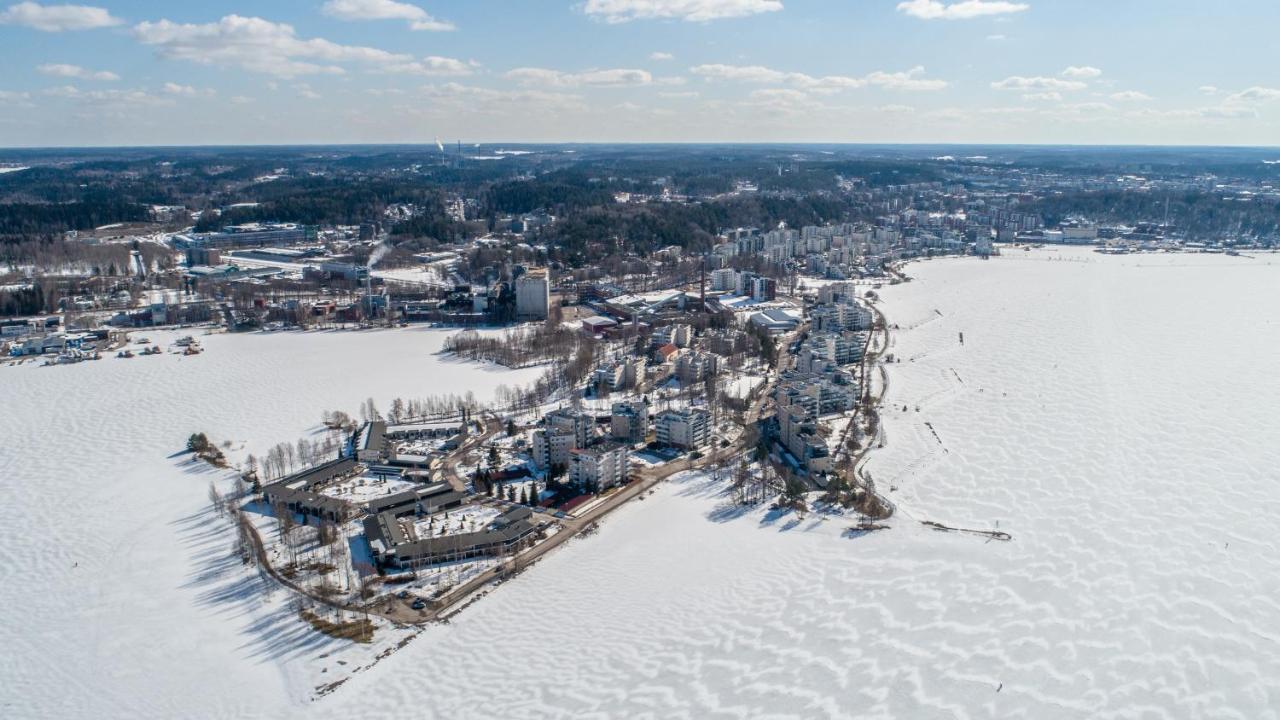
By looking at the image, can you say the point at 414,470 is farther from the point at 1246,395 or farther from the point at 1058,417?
the point at 1246,395

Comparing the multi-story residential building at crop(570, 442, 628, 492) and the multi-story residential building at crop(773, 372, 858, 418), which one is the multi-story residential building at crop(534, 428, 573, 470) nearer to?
the multi-story residential building at crop(570, 442, 628, 492)

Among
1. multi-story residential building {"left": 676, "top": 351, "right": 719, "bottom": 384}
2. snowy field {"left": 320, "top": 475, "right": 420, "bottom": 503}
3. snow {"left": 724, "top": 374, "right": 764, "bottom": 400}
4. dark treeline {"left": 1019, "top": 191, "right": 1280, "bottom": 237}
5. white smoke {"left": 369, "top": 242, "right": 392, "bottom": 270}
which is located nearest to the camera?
snowy field {"left": 320, "top": 475, "right": 420, "bottom": 503}

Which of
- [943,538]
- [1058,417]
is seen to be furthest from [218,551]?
[1058,417]

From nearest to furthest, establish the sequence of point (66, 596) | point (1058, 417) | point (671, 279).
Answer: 1. point (66, 596)
2. point (1058, 417)
3. point (671, 279)

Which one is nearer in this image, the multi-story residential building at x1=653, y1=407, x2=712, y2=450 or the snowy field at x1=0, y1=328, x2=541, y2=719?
the snowy field at x1=0, y1=328, x2=541, y2=719

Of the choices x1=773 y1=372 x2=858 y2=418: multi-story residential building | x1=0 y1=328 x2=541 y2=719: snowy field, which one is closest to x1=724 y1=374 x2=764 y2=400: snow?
x1=773 y1=372 x2=858 y2=418: multi-story residential building

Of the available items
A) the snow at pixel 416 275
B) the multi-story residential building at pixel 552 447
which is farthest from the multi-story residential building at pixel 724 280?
the multi-story residential building at pixel 552 447
